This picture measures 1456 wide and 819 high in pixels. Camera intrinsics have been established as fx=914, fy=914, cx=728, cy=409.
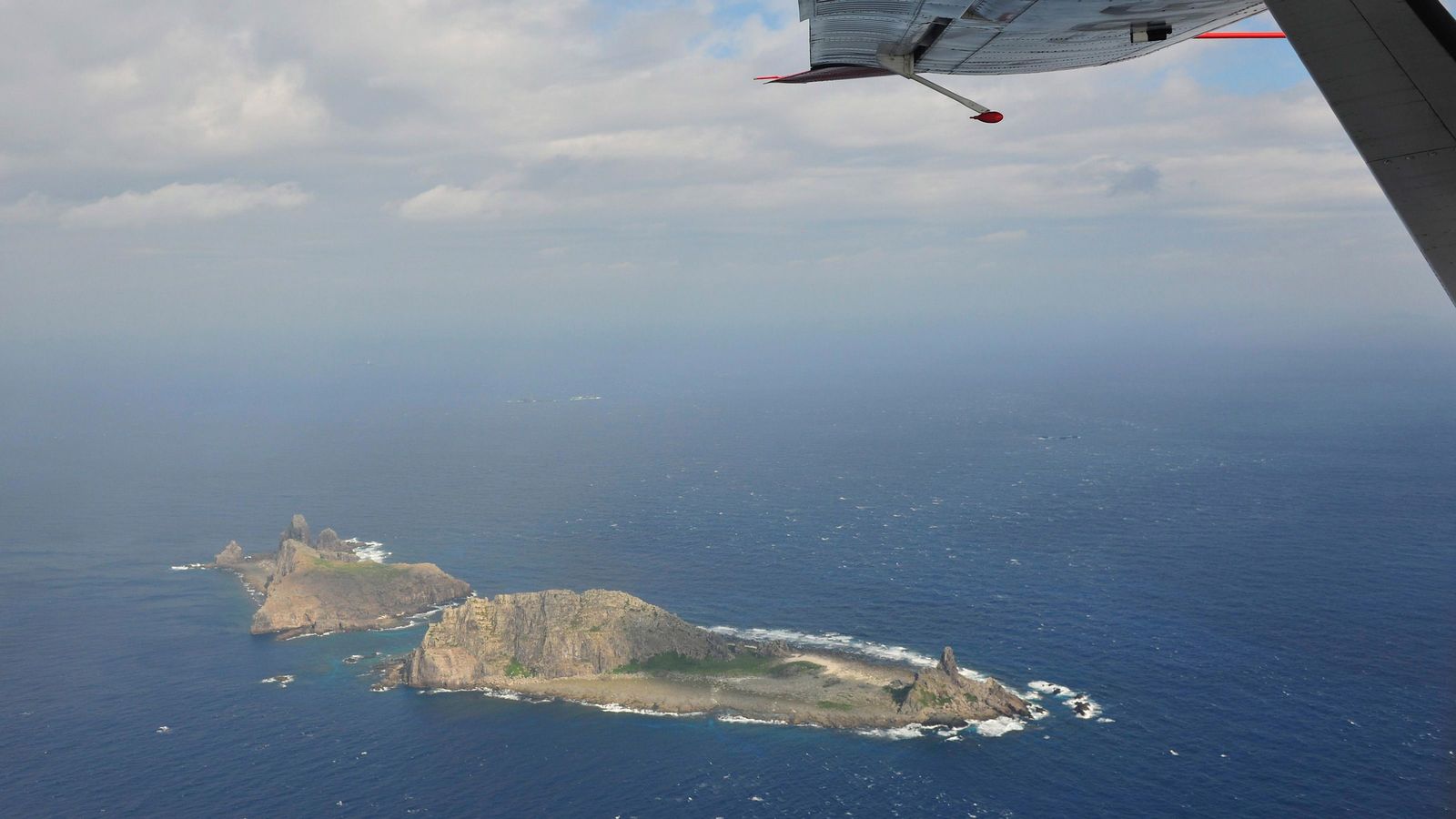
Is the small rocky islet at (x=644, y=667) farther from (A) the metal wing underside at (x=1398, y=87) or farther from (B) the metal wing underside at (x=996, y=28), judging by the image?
(A) the metal wing underside at (x=1398, y=87)

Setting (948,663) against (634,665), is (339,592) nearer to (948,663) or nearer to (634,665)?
(634,665)

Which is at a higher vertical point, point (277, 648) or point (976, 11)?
point (976, 11)

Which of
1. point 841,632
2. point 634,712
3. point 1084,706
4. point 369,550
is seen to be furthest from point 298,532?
point 1084,706

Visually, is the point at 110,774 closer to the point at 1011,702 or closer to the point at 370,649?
the point at 370,649

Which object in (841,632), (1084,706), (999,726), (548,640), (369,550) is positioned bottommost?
(999,726)

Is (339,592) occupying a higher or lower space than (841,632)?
higher

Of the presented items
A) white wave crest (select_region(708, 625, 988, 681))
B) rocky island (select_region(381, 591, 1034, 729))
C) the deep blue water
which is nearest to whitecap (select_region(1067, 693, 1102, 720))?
the deep blue water

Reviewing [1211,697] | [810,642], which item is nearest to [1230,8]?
[1211,697]

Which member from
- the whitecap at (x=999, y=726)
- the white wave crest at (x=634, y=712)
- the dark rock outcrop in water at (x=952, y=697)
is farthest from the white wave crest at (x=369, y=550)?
the whitecap at (x=999, y=726)
